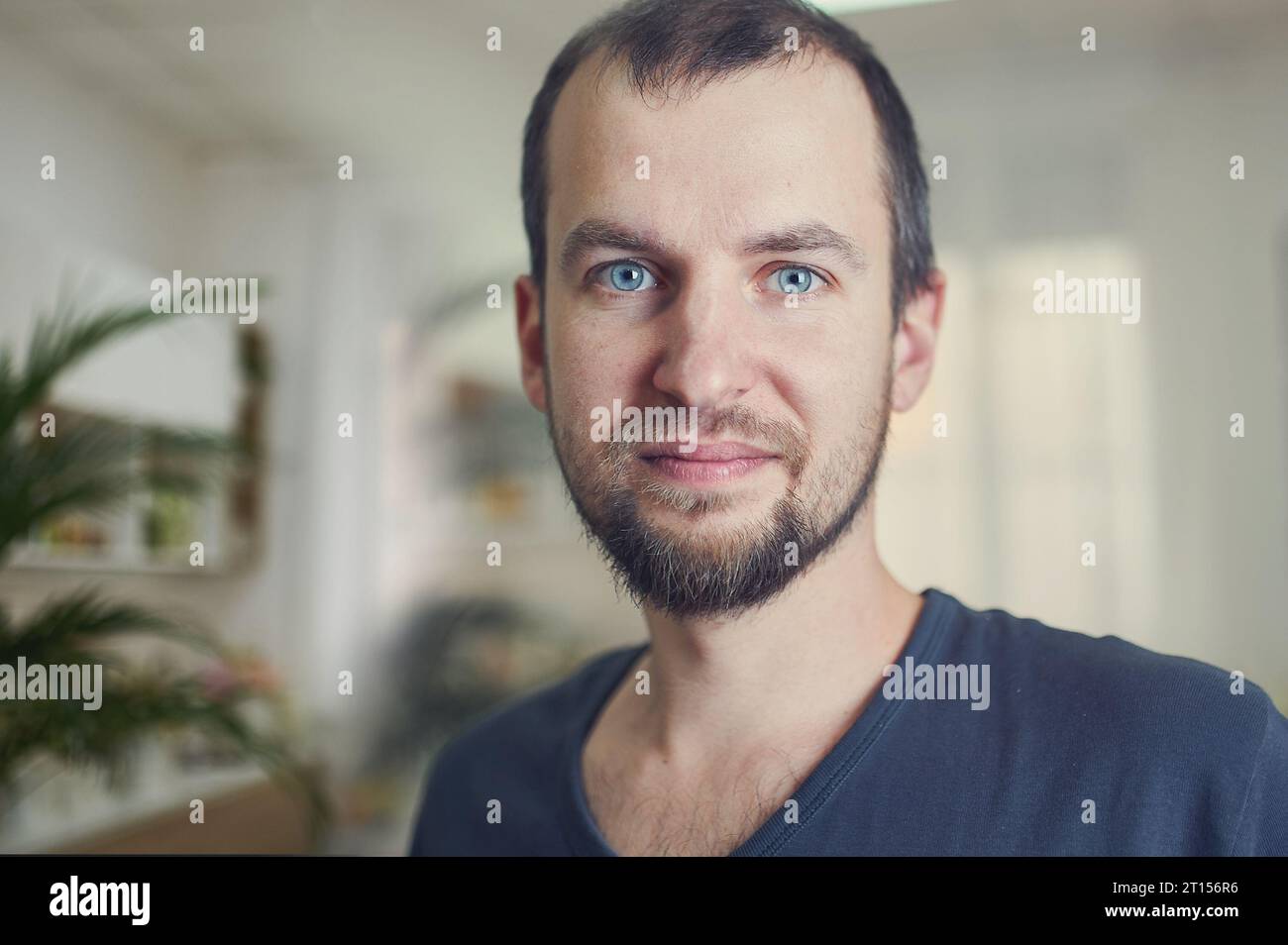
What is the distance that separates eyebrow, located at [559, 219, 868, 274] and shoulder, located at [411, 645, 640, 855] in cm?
45

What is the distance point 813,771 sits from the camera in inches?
36.1

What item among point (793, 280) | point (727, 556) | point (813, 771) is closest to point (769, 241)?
point (793, 280)

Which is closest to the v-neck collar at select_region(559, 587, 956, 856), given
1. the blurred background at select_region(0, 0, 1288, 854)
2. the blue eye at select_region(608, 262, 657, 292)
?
the blue eye at select_region(608, 262, 657, 292)

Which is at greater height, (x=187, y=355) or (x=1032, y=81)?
(x=1032, y=81)

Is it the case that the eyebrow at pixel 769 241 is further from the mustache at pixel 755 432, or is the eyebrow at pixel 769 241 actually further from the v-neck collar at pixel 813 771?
the v-neck collar at pixel 813 771

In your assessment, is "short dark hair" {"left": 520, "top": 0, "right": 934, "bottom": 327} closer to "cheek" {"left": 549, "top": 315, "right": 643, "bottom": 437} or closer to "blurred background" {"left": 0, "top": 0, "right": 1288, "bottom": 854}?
"cheek" {"left": 549, "top": 315, "right": 643, "bottom": 437}

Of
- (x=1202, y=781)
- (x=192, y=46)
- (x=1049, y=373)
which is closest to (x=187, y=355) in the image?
(x=192, y=46)

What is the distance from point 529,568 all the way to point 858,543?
1433 mm

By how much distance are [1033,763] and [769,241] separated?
19.6 inches

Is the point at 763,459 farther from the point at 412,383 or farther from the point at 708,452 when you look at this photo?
the point at 412,383

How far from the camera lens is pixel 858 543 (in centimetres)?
100

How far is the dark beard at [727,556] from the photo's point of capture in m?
0.98

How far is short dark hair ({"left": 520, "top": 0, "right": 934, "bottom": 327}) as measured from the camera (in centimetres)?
97
